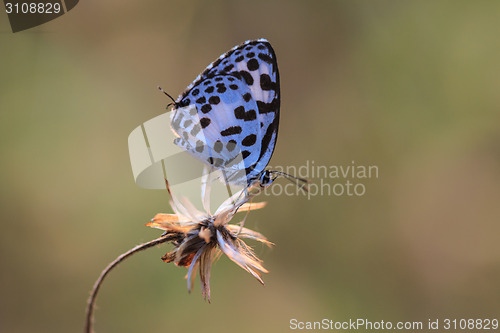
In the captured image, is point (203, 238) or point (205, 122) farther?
point (205, 122)

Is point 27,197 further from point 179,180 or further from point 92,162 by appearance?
point 179,180

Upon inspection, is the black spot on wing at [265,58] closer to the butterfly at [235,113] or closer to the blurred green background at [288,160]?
the butterfly at [235,113]

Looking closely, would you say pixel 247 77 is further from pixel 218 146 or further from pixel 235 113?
pixel 218 146

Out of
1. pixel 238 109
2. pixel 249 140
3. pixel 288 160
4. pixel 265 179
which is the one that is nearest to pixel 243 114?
pixel 238 109

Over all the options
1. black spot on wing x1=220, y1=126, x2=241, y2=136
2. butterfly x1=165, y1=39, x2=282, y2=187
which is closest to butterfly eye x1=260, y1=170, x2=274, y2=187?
butterfly x1=165, y1=39, x2=282, y2=187

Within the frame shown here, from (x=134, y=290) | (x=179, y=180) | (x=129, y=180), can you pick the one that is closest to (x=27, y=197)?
(x=129, y=180)

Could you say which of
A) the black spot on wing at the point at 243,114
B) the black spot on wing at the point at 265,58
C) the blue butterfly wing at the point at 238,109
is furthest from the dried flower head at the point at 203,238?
the black spot on wing at the point at 265,58
